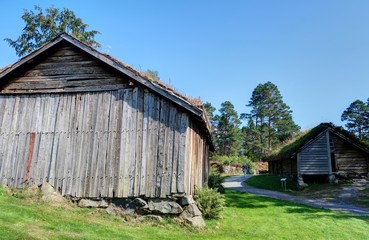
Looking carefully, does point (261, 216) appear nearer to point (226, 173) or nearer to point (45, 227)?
point (45, 227)

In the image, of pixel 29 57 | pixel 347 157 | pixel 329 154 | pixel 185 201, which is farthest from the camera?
pixel 347 157

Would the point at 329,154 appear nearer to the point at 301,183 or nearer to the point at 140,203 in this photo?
the point at 301,183

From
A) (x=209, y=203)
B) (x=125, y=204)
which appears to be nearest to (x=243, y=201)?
(x=209, y=203)

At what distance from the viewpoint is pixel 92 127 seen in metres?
12.9

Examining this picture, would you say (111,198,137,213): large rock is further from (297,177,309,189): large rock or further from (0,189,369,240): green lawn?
(297,177,309,189): large rock

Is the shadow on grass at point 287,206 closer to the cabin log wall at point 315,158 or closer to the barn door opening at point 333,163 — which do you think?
the cabin log wall at point 315,158

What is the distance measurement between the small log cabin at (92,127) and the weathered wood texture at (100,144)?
0.04 meters

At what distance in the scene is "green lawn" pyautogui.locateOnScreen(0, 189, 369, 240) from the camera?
8680 mm

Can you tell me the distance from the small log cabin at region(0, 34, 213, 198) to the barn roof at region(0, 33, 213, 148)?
0.04 m

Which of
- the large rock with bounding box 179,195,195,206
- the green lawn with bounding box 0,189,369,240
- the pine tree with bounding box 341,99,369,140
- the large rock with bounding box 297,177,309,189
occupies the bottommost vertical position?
the green lawn with bounding box 0,189,369,240

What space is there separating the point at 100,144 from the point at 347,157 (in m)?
25.5

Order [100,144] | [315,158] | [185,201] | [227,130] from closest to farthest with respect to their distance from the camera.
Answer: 1. [185,201]
2. [100,144]
3. [315,158]
4. [227,130]

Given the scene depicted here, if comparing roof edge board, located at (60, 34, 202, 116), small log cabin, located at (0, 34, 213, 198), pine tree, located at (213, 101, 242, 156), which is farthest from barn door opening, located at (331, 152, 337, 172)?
pine tree, located at (213, 101, 242, 156)

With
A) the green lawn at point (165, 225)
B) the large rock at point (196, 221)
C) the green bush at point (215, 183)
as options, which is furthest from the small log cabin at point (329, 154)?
the large rock at point (196, 221)
